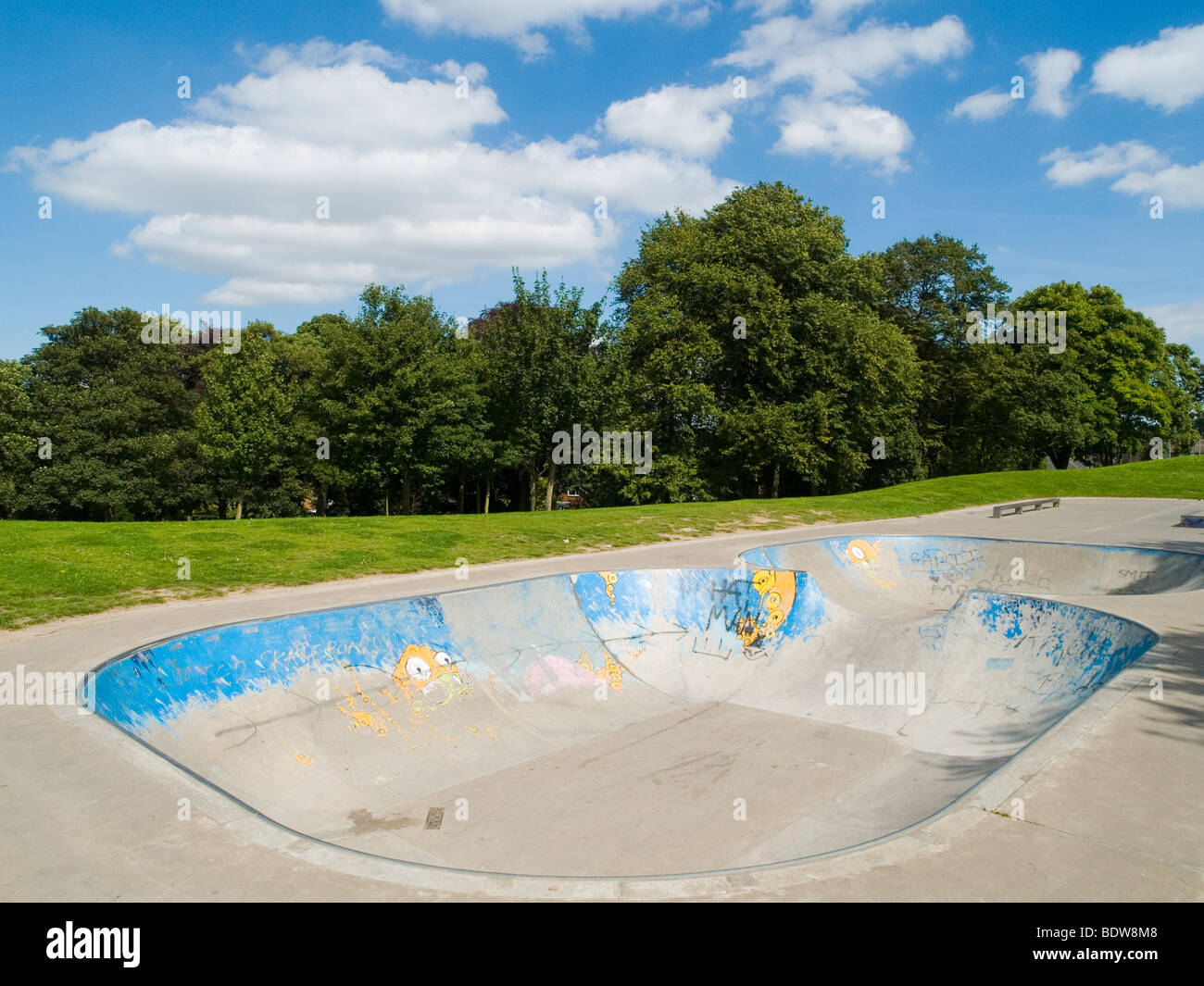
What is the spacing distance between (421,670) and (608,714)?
2.42 m

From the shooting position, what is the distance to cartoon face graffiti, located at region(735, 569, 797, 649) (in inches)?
473

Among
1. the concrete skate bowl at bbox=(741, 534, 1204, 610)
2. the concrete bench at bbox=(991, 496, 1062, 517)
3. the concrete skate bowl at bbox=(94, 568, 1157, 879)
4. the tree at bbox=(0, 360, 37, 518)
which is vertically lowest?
the concrete skate bowl at bbox=(94, 568, 1157, 879)

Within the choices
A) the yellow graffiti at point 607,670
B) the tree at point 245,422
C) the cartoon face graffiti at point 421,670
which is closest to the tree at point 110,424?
the tree at point 245,422

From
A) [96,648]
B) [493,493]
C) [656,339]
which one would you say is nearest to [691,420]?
[656,339]

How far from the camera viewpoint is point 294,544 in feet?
48.3

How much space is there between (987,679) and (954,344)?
39801 mm

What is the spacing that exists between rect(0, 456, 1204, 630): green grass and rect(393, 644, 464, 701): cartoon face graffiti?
12.7 feet

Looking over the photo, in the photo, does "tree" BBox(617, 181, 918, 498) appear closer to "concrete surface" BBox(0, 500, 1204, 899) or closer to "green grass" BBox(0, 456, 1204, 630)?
"green grass" BBox(0, 456, 1204, 630)

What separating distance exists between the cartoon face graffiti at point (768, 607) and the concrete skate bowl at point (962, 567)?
6.74ft

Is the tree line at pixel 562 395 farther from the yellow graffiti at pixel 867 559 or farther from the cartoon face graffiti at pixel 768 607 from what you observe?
the cartoon face graffiti at pixel 768 607

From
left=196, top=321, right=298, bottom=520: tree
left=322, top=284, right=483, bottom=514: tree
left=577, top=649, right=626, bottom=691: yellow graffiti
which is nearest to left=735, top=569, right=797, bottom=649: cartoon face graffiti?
left=577, top=649, right=626, bottom=691: yellow graffiti

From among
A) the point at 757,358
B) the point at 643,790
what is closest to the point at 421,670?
the point at 643,790

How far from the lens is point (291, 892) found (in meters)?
3.83

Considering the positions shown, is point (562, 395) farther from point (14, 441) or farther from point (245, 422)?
point (14, 441)
